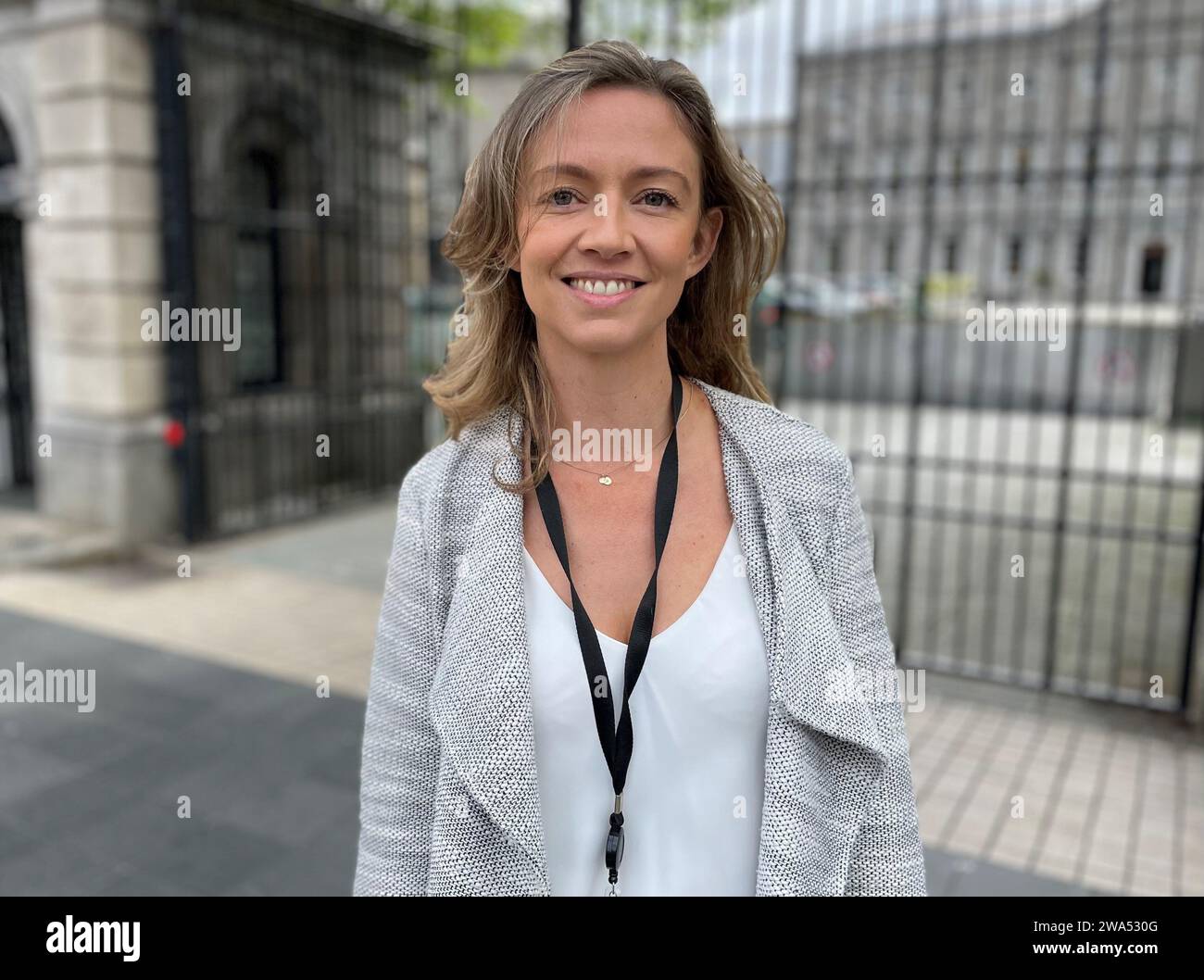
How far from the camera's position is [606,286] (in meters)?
1.53

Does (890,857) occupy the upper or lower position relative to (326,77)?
lower

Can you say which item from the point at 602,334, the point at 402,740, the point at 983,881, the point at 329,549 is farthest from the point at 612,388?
the point at 329,549

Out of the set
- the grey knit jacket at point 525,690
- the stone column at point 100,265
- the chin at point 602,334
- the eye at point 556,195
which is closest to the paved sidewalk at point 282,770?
the stone column at point 100,265

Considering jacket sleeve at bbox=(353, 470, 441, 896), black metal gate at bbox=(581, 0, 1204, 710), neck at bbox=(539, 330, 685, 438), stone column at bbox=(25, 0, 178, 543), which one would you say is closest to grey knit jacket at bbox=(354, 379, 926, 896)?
jacket sleeve at bbox=(353, 470, 441, 896)

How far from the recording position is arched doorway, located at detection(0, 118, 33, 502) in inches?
385

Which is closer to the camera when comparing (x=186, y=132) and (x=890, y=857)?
(x=890, y=857)

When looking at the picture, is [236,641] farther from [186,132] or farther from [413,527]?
[413,527]

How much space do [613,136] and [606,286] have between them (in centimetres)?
22

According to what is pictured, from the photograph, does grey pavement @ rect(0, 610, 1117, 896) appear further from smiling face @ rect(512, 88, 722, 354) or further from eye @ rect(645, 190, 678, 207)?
eye @ rect(645, 190, 678, 207)

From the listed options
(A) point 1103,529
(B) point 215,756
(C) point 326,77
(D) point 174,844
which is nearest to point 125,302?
(C) point 326,77

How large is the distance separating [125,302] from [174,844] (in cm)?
539
